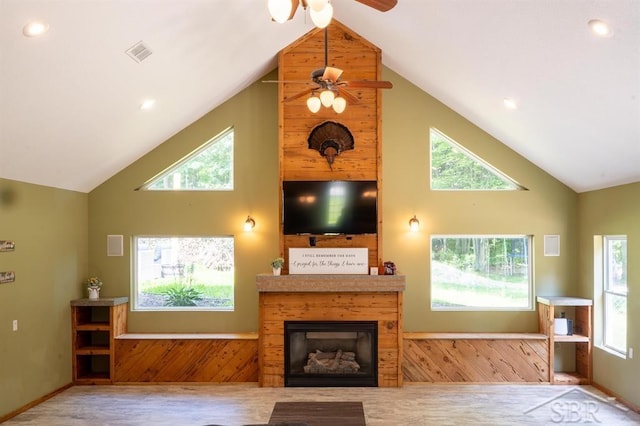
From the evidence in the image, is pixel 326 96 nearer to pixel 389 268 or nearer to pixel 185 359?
pixel 389 268

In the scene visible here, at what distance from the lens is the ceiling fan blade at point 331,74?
14.3 feet

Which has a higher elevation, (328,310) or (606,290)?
(606,290)

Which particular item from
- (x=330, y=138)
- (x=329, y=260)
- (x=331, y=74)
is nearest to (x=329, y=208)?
(x=329, y=260)

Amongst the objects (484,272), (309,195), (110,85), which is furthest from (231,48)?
(484,272)

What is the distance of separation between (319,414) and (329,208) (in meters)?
2.86

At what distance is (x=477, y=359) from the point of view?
6.24m

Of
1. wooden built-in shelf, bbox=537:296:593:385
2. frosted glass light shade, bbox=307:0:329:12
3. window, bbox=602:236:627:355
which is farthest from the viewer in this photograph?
wooden built-in shelf, bbox=537:296:593:385

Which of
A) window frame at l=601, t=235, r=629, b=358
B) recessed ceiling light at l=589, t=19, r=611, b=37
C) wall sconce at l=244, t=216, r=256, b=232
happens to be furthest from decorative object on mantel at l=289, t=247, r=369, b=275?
recessed ceiling light at l=589, t=19, r=611, b=37

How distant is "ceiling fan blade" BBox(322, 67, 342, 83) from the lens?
4367mm

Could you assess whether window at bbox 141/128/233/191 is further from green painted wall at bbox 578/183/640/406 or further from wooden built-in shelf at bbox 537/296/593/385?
green painted wall at bbox 578/183/640/406

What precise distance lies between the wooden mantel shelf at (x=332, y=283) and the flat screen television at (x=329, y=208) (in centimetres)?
61

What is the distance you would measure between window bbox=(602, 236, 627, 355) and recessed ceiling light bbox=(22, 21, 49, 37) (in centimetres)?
623

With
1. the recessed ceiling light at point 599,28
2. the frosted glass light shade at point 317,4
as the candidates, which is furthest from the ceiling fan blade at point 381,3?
the recessed ceiling light at point 599,28

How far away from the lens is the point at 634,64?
3590mm
